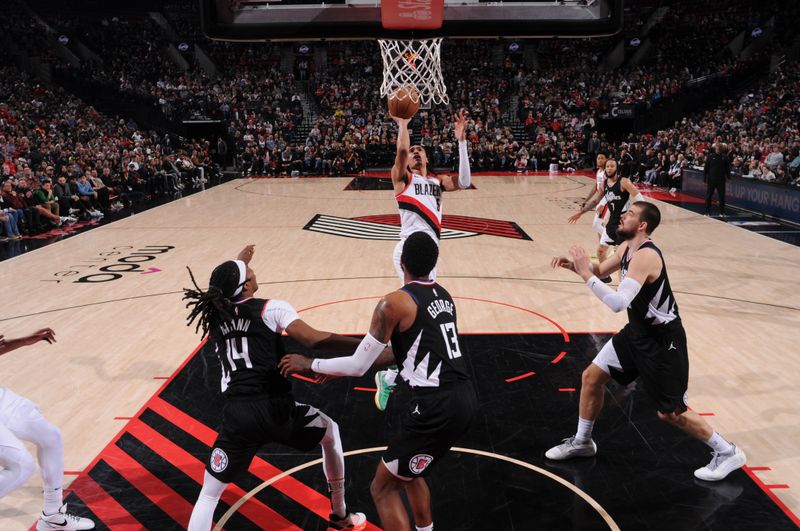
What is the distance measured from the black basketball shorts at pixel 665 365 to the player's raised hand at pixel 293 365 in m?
2.35

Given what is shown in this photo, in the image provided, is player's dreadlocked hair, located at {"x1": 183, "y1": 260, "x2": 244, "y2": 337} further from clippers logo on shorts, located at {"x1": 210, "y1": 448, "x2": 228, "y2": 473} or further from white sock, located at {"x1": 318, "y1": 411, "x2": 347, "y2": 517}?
white sock, located at {"x1": 318, "y1": 411, "x2": 347, "y2": 517}

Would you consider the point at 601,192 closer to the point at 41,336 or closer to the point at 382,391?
the point at 382,391

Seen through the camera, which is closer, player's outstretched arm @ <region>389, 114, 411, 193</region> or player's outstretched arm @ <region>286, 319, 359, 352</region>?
player's outstretched arm @ <region>286, 319, 359, 352</region>

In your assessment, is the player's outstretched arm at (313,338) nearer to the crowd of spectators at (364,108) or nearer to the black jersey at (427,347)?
the black jersey at (427,347)

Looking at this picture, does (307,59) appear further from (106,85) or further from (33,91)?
(33,91)

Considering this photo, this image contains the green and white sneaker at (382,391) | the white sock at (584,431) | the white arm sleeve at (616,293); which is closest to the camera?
the white arm sleeve at (616,293)

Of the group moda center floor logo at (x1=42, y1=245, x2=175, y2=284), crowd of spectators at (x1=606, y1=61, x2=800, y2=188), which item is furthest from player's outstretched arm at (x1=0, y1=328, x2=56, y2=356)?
crowd of spectators at (x1=606, y1=61, x2=800, y2=188)

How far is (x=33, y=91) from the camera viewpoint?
28766 mm

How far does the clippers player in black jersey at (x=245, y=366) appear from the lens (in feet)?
11.7

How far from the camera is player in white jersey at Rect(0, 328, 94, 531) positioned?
366 centimetres

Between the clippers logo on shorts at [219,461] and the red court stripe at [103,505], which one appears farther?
the red court stripe at [103,505]

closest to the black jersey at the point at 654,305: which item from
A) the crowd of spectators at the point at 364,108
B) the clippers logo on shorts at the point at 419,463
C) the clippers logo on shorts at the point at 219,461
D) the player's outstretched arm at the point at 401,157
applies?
the clippers logo on shorts at the point at 419,463

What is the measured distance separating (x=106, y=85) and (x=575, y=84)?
70.9 ft

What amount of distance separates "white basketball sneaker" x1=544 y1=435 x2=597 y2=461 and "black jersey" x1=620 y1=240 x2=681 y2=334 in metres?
1.00
